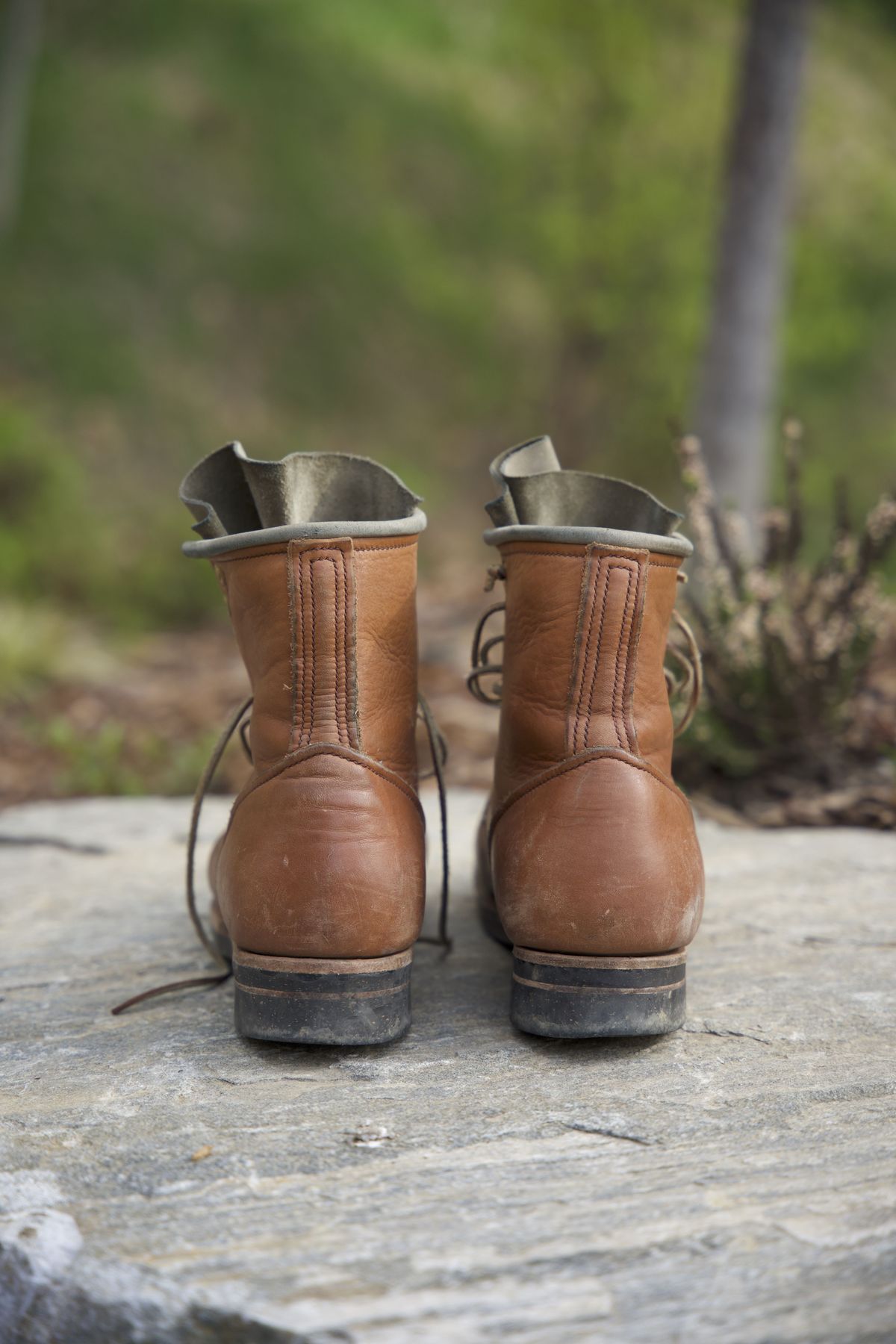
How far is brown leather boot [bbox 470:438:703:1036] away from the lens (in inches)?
54.1

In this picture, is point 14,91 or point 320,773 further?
point 14,91

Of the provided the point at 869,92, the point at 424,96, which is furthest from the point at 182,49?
the point at 869,92

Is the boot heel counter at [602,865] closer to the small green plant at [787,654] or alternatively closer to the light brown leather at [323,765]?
A: the light brown leather at [323,765]

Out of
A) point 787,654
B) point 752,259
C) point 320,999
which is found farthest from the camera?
point 752,259

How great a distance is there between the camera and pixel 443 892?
5.83 feet

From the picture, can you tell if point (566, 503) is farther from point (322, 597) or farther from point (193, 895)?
point (193, 895)

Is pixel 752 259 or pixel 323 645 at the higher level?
pixel 752 259

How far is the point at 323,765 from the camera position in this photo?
1427mm

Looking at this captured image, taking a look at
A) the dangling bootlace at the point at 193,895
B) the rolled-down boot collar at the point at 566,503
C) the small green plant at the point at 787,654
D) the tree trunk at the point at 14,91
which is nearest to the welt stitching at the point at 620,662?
the rolled-down boot collar at the point at 566,503

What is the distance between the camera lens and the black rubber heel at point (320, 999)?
136 cm

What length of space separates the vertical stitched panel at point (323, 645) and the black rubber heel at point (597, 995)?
1.26 ft

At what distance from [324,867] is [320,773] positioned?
12cm

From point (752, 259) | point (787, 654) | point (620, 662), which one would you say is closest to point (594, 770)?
point (620, 662)

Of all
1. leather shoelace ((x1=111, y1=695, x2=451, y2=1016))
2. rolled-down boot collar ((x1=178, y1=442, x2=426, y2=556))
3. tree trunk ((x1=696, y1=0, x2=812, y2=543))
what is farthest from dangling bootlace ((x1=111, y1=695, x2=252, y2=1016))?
tree trunk ((x1=696, y1=0, x2=812, y2=543))
